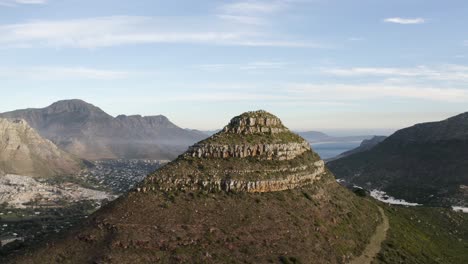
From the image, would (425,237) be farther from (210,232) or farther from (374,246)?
(210,232)

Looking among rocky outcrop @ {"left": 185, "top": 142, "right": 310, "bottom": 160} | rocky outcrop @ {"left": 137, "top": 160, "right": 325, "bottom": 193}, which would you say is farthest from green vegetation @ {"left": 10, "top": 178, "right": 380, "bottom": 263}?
rocky outcrop @ {"left": 185, "top": 142, "right": 310, "bottom": 160}

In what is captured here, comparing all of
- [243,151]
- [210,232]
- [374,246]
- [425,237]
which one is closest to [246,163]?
[243,151]

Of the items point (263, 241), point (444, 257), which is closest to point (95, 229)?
point (263, 241)

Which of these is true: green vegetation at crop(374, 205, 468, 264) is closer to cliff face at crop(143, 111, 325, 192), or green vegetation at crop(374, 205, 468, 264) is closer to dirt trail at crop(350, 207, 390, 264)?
dirt trail at crop(350, 207, 390, 264)

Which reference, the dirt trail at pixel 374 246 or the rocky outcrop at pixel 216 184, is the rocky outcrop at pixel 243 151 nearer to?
the rocky outcrop at pixel 216 184


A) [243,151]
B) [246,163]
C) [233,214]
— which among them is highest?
[243,151]

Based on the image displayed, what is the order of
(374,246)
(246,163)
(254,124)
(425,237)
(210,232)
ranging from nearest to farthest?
(210,232), (374,246), (246,163), (254,124), (425,237)
